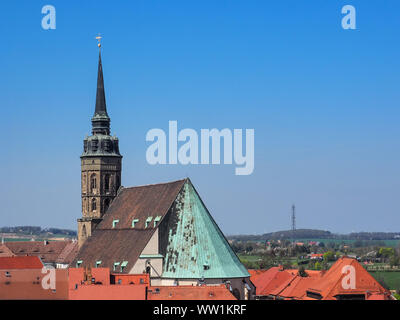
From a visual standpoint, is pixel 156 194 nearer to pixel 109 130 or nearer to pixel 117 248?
pixel 117 248

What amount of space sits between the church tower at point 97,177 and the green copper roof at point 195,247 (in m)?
18.1

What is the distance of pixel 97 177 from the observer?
305ft

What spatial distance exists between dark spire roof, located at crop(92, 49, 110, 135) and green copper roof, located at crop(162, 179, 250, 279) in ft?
68.8

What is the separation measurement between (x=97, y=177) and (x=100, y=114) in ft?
24.0

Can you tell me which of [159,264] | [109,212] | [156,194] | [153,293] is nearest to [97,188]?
[109,212]

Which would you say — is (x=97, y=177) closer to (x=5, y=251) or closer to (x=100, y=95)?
(x=100, y=95)

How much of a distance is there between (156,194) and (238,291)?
1462cm

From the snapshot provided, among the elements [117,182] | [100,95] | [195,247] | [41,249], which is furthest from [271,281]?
[41,249]

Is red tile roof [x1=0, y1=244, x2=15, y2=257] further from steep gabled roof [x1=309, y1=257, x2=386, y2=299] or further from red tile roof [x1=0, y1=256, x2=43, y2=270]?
steep gabled roof [x1=309, y1=257, x2=386, y2=299]

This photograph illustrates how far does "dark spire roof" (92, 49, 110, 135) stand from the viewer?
94.9m

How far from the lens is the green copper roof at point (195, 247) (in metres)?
72.0

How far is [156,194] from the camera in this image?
82.4m

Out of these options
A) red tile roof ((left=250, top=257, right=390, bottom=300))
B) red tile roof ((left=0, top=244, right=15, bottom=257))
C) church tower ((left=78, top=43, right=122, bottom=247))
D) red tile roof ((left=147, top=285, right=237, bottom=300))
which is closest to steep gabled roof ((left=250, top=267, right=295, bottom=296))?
red tile roof ((left=250, top=257, right=390, bottom=300))

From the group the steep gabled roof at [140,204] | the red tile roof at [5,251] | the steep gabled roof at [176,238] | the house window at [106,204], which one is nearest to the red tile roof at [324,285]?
the steep gabled roof at [176,238]
